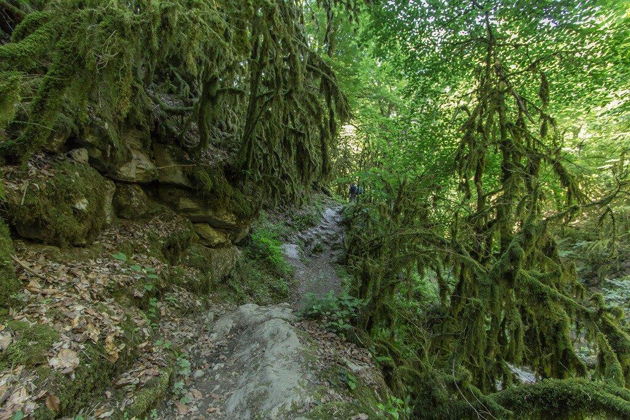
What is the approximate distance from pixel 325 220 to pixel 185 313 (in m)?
11.5

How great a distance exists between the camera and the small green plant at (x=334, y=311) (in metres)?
5.07

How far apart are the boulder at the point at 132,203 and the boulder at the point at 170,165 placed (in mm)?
613

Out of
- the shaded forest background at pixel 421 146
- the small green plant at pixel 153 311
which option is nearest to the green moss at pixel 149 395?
the small green plant at pixel 153 311

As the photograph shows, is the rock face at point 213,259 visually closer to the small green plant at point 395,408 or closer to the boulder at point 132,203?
the boulder at point 132,203

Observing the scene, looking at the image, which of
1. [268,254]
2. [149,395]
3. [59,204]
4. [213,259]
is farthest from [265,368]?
[268,254]

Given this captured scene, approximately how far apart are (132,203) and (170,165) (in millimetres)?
1280

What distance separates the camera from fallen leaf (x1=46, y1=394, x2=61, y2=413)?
2500 millimetres

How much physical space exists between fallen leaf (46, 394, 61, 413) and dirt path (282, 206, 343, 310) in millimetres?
6154

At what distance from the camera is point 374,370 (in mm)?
4281

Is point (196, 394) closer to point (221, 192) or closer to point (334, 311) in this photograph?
point (334, 311)

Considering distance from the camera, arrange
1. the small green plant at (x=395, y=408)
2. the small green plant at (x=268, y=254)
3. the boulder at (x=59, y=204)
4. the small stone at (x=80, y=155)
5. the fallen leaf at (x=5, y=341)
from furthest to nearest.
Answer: the small green plant at (x=268, y=254), the small stone at (x=80, y=155), the boulder at (x=59, y=204), the small green plant at (x=395, y=408), the fallen leaf at (x=5, y=341)

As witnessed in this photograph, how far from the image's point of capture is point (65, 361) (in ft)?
9.29

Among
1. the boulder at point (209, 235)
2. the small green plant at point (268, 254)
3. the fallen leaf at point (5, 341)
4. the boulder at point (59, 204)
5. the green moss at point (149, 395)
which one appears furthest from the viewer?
the small green plant at point (268, 254)

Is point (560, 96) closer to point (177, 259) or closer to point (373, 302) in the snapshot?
point (373, 302)
